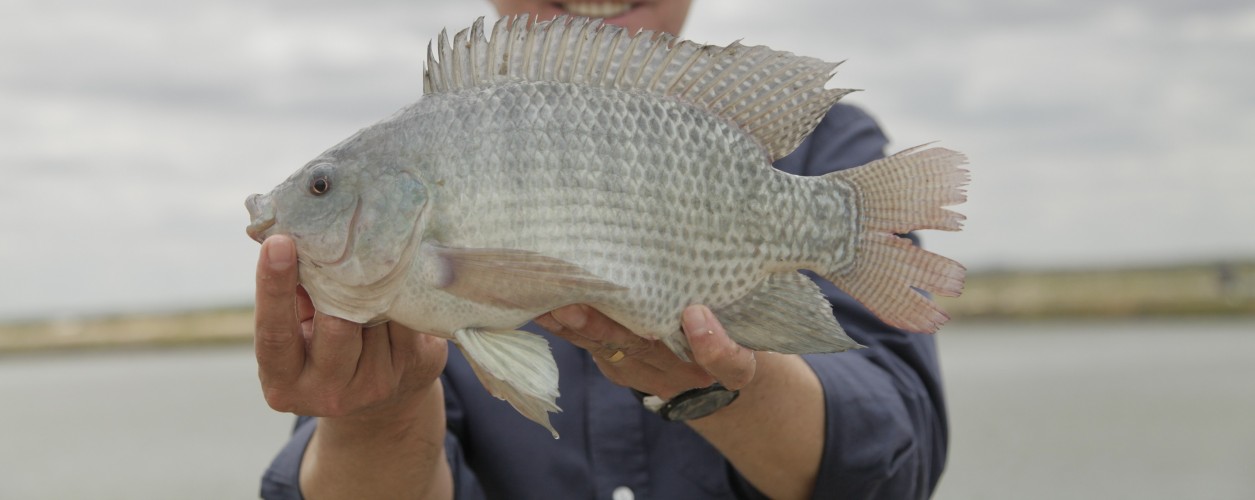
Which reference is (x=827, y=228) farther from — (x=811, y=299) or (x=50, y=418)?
(x=50, y=418)

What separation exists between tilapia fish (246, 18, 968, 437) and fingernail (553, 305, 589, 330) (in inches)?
1.6

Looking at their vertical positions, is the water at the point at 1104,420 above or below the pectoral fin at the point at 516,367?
below

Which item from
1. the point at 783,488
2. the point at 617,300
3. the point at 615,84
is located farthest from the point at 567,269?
the point at 783,488

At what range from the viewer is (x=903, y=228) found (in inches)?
82.7

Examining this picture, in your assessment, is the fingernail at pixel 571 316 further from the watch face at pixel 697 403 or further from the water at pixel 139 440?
the water at pixel 139 440

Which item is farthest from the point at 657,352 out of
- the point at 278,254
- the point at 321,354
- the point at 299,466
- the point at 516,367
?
the point at 299,466

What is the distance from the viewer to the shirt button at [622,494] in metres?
2.81

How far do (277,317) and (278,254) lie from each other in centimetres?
14

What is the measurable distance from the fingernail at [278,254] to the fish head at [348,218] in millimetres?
50

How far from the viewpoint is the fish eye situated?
1903 mm

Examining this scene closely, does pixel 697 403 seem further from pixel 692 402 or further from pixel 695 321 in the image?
→ pixel 695 321

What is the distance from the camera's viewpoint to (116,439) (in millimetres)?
12516

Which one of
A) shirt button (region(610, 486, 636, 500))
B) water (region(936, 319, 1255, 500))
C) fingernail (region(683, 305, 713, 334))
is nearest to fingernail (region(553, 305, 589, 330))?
fingernail (region(683, 305, 713, 334))

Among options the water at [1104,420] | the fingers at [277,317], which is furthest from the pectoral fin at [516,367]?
the water at [1104,420]
